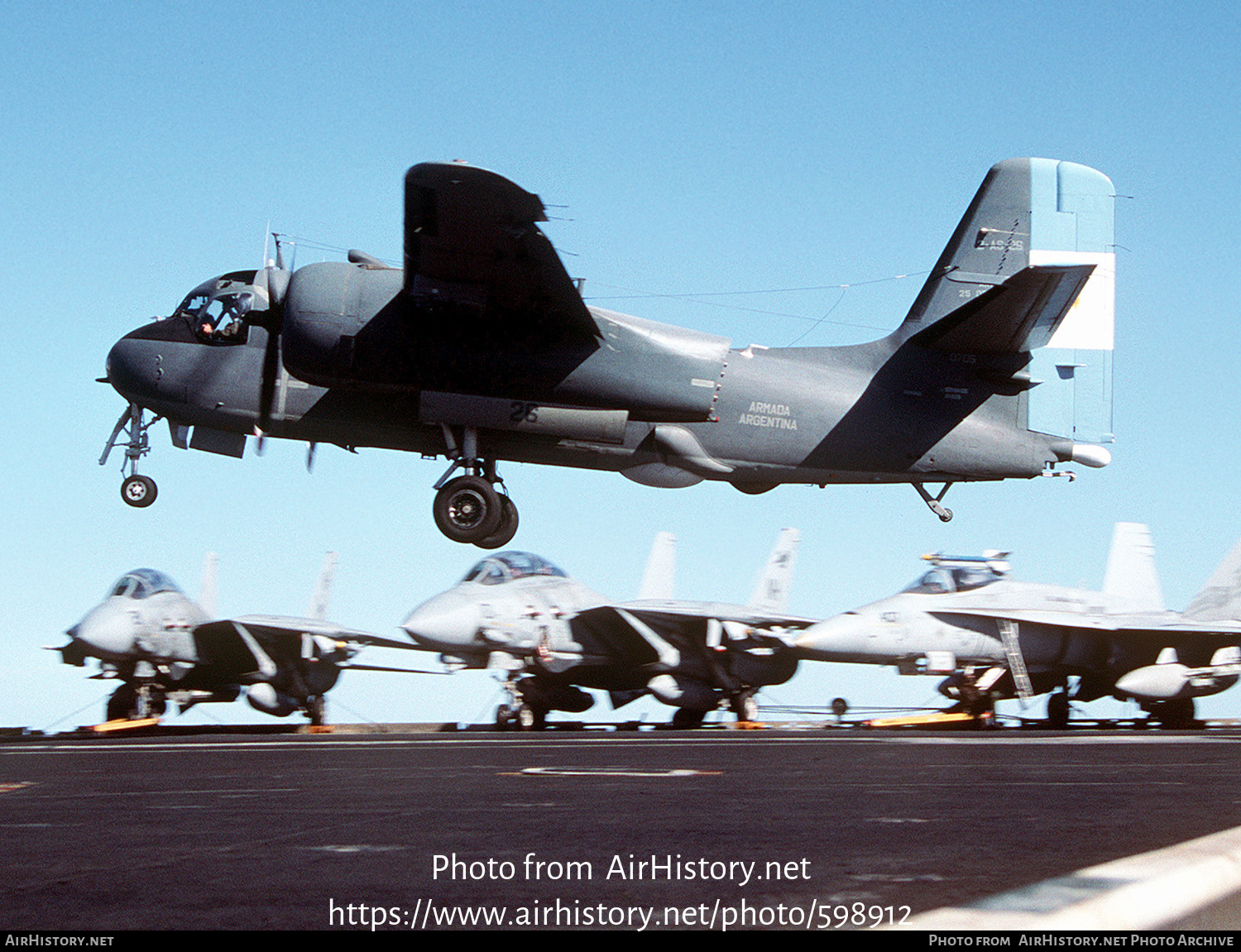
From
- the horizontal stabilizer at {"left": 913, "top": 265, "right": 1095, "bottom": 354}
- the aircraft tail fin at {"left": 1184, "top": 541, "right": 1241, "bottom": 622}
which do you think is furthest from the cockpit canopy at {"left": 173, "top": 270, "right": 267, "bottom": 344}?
the aircraft tail fin at {"left": 1184, "top": 541, "right": 1241, "bottom": 622}

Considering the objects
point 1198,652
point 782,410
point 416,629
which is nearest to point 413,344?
point 782,410

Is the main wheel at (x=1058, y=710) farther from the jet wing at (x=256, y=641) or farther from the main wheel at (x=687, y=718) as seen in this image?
the jet wing at (x=256, y=641)

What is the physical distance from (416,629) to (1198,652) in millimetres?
25160

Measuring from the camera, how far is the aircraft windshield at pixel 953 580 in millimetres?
39375

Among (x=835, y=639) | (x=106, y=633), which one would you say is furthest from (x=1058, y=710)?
(x=106, y=633)

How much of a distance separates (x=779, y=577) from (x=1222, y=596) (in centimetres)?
1633

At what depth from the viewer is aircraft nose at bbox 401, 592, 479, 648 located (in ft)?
125

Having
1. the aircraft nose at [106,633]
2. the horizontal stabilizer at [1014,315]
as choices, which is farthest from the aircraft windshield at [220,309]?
the aircraft nose at [106,633]

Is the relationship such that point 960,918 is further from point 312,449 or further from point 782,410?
point 312,449

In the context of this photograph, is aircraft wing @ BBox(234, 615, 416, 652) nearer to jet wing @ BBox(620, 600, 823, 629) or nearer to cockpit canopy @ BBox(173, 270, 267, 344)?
jet wing @ BBox(620, 600, 823, 629)

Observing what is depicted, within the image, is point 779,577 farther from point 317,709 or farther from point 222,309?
point 222,309

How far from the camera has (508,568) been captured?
41.4m

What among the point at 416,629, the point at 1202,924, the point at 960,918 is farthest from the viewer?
the point at 416,629

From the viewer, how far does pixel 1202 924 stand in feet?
16.2
